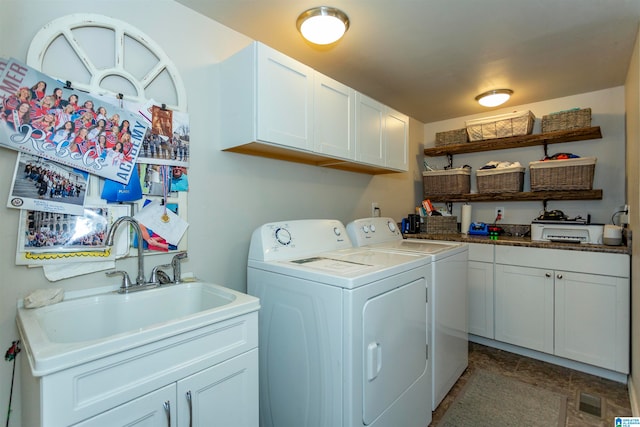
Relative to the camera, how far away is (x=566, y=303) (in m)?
2.35

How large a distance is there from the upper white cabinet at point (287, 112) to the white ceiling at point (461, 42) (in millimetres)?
255

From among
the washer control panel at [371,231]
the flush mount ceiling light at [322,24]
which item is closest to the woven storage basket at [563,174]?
the washer control panel at [371,231]

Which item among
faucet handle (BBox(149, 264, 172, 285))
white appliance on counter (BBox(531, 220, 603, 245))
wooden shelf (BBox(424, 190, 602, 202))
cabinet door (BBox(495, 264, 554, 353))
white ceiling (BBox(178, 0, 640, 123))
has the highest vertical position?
white ceiling (BBox(178, 0, 640, 123))

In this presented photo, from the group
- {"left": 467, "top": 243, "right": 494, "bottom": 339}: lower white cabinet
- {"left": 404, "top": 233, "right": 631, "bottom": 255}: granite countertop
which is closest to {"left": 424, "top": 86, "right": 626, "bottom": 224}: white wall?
{"left": 404, "top": 233, "right": 631, "bottom": 255}: granite countertop

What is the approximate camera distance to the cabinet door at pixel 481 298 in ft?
8.87

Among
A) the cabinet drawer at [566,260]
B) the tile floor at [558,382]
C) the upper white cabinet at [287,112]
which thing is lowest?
the tile floor at [558,382]

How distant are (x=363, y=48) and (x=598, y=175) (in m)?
2.37

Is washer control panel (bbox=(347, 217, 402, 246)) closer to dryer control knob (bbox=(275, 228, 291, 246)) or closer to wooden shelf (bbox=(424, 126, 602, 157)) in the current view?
dryer control knob (bbox=(275, 228, 291, 246))

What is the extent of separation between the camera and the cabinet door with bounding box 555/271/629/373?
84.1 inches

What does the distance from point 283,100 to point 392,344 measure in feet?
4.49

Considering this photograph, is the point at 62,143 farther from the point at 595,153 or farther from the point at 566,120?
the point at 595,153

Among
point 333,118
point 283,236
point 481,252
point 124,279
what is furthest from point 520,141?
point 124,279

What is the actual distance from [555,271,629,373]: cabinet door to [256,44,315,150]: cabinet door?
2259mm

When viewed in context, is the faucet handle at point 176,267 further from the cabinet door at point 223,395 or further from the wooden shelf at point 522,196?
the wooden shelf at point 522,196
